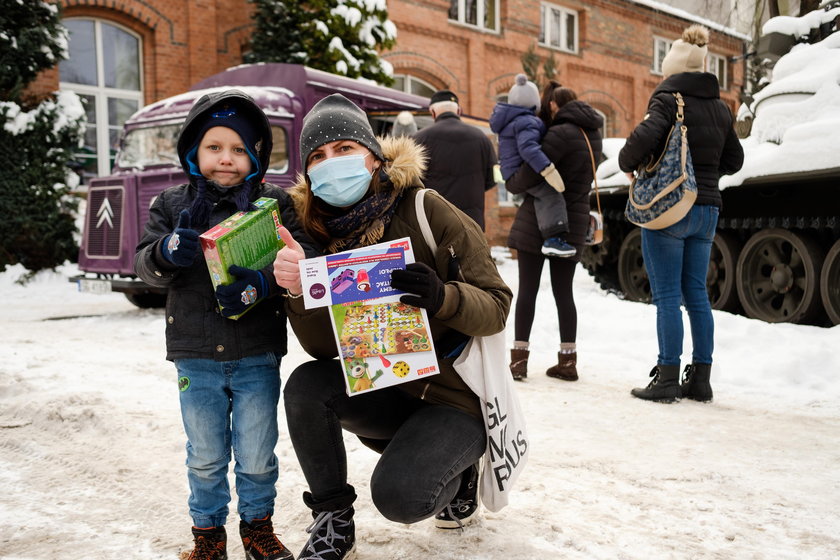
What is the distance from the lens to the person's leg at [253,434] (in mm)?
2123

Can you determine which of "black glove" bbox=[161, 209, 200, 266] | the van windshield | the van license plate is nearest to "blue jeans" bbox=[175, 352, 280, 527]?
"black glove" bbox=[161, 209, 200, 266]

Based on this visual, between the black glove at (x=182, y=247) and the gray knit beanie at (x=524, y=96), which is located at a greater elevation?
the gray knit beanie at (x=524, y=96)

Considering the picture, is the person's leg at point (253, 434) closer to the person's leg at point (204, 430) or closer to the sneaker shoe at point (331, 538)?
the person's leg at point (204, 430)

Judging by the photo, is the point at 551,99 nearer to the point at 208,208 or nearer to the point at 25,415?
the point at 208,208

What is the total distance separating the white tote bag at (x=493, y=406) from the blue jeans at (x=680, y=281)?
7.23 feet

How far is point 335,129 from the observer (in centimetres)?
213

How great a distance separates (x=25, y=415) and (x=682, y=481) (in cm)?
330

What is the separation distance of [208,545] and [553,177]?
315cm

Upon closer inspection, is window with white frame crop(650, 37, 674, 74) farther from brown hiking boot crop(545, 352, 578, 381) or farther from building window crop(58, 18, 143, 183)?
brown hiking boot crop(545, 352, 578, 381)

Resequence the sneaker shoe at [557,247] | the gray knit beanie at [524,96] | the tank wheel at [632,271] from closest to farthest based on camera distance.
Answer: the sneaker shoe at [557,247] → the gray knit beanie at [524,96] → the tank wheel at [632,271]

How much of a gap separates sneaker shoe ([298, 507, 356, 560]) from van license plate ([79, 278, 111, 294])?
6221 mm

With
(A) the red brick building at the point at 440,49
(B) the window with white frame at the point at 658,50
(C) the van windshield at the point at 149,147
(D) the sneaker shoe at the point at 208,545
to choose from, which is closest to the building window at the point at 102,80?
(A) the red brick building at the point at 440,49

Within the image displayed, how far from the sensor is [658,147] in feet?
13.2

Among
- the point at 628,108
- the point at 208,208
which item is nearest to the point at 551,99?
the point at 208,208
